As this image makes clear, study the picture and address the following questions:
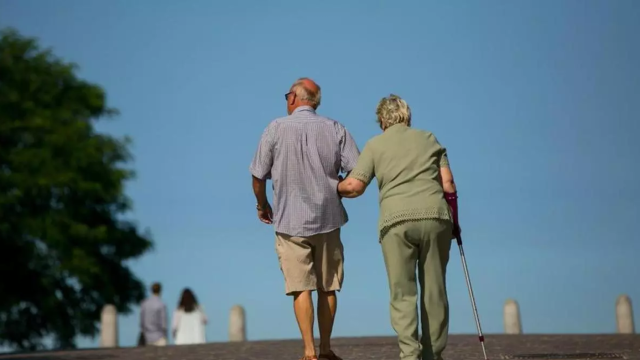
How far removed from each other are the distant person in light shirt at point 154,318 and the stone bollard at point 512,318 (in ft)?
26.7

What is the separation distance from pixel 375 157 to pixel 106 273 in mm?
32330

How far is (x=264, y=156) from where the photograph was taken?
9633 millimetres

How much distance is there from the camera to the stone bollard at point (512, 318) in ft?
88.8

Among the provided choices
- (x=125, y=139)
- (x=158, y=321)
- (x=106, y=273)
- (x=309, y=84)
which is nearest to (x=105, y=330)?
(x=158, y=321)

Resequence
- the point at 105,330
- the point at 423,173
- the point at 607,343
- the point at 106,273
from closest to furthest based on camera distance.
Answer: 1. the point at 423,173
2. the point at 607,343
3. the point at 105,330
4. the point at 106,273

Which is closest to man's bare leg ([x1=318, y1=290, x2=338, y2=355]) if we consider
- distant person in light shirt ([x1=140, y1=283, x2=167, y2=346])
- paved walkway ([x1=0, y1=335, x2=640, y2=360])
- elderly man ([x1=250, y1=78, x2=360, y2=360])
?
elderly man ([x1=250, y1=78, x2=360, y2=360])

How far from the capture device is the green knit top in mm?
8398

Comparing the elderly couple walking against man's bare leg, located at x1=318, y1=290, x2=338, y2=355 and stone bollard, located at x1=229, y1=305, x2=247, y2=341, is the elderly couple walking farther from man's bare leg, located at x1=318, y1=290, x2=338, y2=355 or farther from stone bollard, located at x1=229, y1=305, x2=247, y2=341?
stone bollard, located at x1=229, y1=305, x2=247, y2=341

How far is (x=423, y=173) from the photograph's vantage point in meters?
8.53

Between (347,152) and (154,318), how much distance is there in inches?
559

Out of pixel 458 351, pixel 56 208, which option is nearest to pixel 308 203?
pixel 458 351

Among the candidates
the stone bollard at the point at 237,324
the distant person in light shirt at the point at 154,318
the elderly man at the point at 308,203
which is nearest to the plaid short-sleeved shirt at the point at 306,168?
the elderly man at the point at 308,203

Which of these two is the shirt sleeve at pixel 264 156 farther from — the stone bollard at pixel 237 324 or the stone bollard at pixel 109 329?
the stone bollard at pixel 109 329

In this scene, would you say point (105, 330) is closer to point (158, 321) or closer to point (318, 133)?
point (158, 321)
